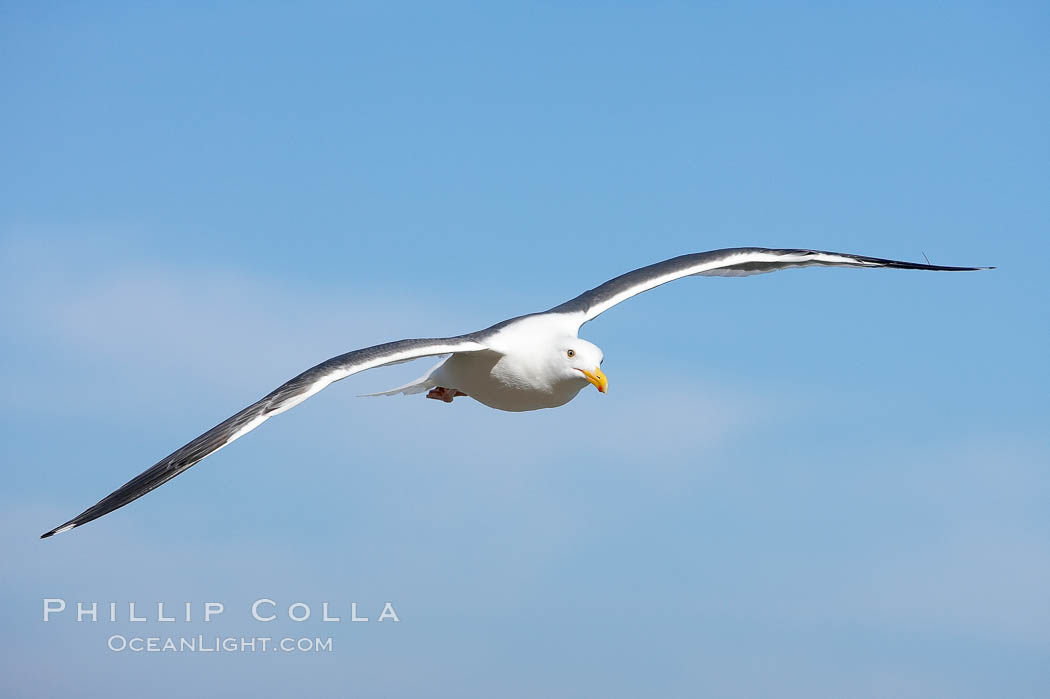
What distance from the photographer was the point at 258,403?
11555 millimetres

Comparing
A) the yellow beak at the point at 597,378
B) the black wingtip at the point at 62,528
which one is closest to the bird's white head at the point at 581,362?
the yellow beak at the point at 597,378

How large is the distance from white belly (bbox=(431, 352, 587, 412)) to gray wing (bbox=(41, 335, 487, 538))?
157 cm

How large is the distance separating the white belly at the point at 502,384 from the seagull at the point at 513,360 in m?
0.01

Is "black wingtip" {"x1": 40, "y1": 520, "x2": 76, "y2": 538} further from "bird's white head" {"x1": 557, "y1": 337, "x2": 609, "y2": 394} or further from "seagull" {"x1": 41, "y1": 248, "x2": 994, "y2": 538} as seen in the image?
"bird's white head" {"x1": 557, "y1": 337, "x2": 609, "y2": 394}

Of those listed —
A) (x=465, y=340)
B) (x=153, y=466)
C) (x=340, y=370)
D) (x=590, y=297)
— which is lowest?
(x=153, y=466)

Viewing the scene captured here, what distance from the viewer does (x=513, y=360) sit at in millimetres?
13859

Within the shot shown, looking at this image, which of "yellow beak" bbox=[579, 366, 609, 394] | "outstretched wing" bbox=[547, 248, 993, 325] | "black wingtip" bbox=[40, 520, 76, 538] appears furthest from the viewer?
"outstretched wing" bbox=[547, 248, 993, 325]

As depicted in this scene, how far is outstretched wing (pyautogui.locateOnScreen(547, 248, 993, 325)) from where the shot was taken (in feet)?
49.8

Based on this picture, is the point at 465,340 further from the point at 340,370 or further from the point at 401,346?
the point at 340,370

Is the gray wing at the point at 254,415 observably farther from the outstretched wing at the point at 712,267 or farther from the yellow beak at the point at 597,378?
the outstretched wing at the point at 712,267

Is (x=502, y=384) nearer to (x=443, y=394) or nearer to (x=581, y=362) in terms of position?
(x=581, y=362)

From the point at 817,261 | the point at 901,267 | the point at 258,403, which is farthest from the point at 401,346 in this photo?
the point at 901,267

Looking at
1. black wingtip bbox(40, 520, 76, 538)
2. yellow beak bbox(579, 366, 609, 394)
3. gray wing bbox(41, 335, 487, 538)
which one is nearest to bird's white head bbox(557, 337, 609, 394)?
yellow beak bbox(579, 366, 609, 394)

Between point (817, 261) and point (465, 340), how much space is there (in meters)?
6.05
